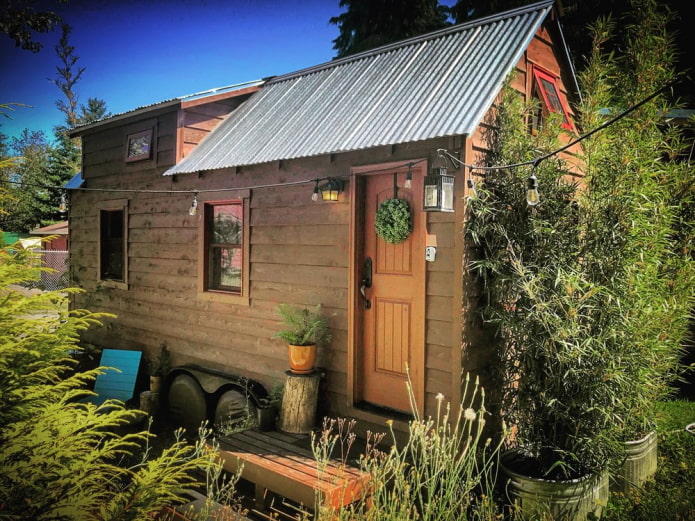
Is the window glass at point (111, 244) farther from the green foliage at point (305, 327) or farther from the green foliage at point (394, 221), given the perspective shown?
the green foliage at point (394, 221)

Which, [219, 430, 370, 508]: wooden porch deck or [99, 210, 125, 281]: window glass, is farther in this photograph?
[99, 210, 125, 281]: window glass

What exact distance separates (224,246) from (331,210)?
2.16 meters

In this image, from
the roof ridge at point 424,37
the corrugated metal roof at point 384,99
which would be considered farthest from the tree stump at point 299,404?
the roof ridge at point 424,37

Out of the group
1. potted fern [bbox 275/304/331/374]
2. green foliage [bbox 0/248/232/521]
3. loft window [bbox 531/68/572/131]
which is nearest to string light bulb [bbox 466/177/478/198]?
loft window [bbox 531/68/572/131]

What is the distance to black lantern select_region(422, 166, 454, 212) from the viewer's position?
4.29m

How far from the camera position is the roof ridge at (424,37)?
5.58 meters

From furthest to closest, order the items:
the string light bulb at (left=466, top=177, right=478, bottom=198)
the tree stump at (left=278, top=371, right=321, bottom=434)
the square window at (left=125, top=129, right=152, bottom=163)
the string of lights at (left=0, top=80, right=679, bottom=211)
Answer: the square window at (left=125, top=129, right=152, bottom=163), the tree stump at (left=278, top=371, right=321, bottom=434), the string light bulb at (left=466, top=177, right=478, bottom=198), the string of lights at (left=0, top=80, right=679, bottom=211)

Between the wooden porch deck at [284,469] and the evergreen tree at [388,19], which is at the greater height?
the evergreen tree at [388,19]

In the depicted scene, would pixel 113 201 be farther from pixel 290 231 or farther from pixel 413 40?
pixel 413 40

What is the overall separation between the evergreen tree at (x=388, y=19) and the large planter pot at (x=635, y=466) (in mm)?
12441

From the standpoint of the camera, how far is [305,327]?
5480 millimetres

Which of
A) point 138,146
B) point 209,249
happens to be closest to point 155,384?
point 209,249

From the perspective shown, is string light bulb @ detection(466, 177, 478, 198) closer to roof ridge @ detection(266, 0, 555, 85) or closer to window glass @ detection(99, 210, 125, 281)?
roof ridge @ detection(266, 0, 555, 85)

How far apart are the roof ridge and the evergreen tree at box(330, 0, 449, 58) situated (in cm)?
753
